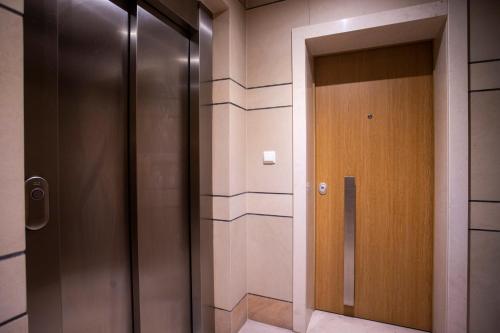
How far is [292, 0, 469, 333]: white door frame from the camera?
5.34 ft

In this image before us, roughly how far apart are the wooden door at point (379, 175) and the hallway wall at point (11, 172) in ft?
6.45

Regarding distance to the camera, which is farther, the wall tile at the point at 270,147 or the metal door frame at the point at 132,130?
the wall tile at the point at 270,147

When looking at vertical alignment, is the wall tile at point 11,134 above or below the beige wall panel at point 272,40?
below

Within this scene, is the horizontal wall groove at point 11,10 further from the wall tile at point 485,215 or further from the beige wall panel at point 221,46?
the wall tile at point 485,215

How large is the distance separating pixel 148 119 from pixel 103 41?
0.43 metres

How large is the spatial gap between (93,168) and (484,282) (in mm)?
2312

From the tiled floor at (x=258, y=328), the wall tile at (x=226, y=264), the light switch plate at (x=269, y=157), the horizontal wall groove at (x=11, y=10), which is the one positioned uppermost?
the horizontal wall groove at (x=11, y=10)

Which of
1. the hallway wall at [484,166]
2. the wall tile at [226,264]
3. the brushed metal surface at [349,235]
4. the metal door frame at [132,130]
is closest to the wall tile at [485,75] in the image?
the hallway wall at [484,166]

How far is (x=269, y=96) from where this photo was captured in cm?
207

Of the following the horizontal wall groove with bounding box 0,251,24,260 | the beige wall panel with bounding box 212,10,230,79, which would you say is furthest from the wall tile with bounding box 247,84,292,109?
the horizontal wall groove with bounding box 0,251,24,260

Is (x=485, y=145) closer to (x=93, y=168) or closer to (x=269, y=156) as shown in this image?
(x=269, y=156)

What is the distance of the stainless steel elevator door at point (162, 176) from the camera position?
146 cm

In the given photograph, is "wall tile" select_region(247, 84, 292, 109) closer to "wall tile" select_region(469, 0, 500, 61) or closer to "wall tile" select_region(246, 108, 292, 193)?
"wall tile" select_region(246, 108, 292, 193)

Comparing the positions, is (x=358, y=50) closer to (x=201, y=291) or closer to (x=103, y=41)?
(x=103, y=41)
